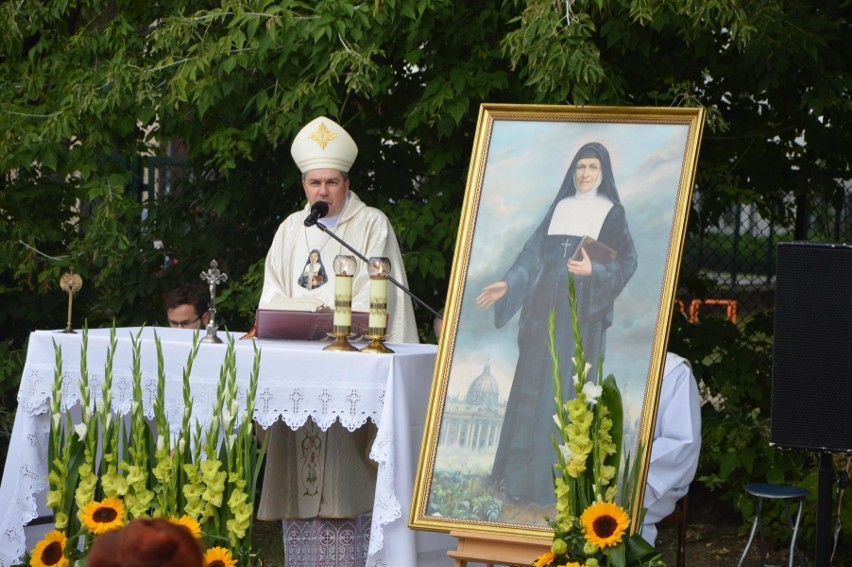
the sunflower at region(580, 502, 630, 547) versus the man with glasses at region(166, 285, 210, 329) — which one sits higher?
the man with glasses at region(166, 285, 210, 329)

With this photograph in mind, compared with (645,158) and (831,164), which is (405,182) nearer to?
(831,164)

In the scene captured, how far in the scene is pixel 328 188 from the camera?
6.28 meters

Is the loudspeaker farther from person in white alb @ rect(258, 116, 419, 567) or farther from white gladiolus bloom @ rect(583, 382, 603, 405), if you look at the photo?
person in white alb @ rect(258, 116, 419, 567)

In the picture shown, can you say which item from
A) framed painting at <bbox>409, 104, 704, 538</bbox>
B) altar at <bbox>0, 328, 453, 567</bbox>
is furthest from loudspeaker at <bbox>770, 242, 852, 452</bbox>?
altar at <bbox>0, 328, 453, 567</bbox>

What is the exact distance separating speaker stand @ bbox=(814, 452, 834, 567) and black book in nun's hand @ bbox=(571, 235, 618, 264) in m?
1.02

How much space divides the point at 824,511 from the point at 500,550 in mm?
1146

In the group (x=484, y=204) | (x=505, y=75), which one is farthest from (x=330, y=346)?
(x=505, y=75)

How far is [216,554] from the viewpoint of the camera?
4145 mm

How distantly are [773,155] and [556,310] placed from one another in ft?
11.3

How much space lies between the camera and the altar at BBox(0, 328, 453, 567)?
16.8 ft

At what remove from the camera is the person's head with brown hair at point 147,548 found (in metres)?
2.32

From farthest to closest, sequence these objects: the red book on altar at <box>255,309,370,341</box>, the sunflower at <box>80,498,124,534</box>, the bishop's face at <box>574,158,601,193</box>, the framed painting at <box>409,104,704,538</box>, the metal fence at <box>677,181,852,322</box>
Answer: the metal fence at <box>677,181,852,322</box> → the red book on altar at <box>255,309,370,341</box> → the bishop's face at <box>574,158,601,193</box> → the framed painting at <box>409,104,704,538</box> → the sunflower at <box>80,498,124,534</box>

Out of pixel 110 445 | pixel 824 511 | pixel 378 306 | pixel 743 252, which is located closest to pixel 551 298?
pixel 378 306

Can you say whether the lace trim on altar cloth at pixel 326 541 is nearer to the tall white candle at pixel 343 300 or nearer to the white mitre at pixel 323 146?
the tall white candle at pixel 343 300
